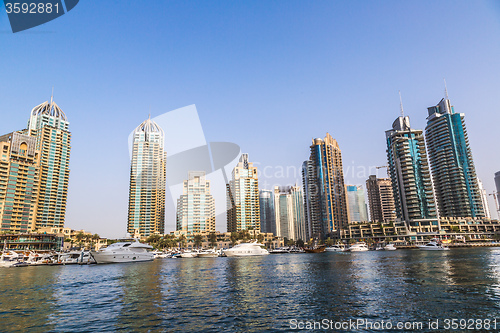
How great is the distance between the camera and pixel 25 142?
18238 cm

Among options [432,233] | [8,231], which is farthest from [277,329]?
[432,233]

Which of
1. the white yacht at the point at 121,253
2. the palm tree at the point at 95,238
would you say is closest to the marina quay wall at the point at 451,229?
the white yacht at the point at 121,253

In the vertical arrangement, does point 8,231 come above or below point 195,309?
above

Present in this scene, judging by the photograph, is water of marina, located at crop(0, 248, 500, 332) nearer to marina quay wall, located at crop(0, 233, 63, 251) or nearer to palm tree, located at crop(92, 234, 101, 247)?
marina quay wall, located at crop(0, 233, 63, 251)

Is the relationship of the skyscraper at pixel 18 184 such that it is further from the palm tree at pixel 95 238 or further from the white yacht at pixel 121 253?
the white yacht at pixel 121 253

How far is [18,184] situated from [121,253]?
12739 centimetres

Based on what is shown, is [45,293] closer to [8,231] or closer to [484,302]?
[484,302]

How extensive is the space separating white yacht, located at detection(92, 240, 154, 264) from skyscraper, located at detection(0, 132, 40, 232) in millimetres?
116082

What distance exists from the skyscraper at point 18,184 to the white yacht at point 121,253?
116082 millimetres

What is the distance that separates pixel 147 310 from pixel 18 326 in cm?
863

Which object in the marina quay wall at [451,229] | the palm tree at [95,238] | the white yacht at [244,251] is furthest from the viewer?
the marina quay wall at [451,229]

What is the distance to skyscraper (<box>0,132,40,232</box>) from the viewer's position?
528 ft

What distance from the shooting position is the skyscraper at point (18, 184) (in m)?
161

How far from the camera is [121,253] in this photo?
8475 centimetres
